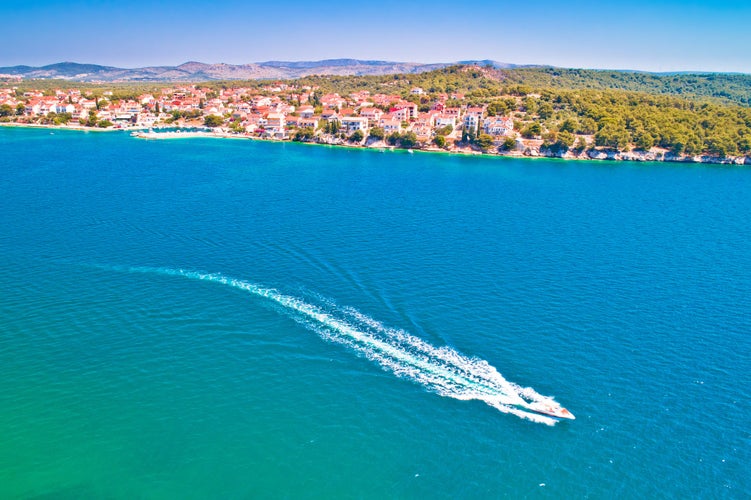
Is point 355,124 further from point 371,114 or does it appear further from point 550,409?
point 550,409

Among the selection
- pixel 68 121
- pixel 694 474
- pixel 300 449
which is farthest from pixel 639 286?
pixel 68 121

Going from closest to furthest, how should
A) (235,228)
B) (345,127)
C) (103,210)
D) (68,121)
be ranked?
(235,228), (103,210), (345,127), (68,121)

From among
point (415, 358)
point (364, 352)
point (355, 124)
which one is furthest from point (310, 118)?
point (415, 358)

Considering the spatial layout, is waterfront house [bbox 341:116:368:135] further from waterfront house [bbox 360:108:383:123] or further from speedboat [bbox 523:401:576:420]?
speedboat [bbox 523:401:576:420]

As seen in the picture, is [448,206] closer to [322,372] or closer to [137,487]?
[322,372]

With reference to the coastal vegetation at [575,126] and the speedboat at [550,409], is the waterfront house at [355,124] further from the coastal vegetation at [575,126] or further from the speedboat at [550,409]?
the speedboat at [550,409]
